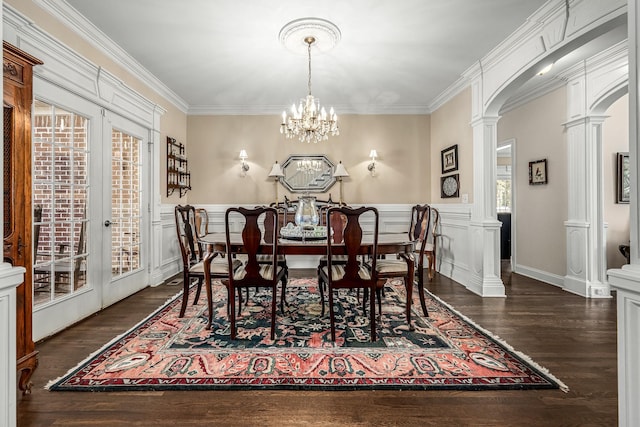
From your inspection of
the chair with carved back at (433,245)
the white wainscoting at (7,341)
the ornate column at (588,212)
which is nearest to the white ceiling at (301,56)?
the ornate column at (588,212)

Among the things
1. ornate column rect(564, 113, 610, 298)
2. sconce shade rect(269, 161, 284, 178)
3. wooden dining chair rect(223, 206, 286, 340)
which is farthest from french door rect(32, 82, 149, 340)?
ornate column rect(564, 113, 610, 298)

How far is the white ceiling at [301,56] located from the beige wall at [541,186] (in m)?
1.32

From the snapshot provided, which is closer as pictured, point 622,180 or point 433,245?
point 622,180

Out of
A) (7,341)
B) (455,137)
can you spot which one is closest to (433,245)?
(455,137)

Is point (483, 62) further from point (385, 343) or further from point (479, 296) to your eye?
point (385, 343)

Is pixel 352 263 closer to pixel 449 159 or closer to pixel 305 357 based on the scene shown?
pixel 305 357

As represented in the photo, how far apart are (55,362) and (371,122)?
473 cm

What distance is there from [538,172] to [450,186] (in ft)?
3.83

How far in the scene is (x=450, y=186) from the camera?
4.61m

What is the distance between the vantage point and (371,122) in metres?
5.27

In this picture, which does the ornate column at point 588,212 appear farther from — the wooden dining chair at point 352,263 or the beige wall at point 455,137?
the wooden dining chair at point 352,263

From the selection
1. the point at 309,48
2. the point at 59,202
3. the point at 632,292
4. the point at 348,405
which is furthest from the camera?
the point at 309,48

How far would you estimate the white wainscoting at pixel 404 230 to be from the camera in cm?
429

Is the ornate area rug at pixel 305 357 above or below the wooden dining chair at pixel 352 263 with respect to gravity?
below
